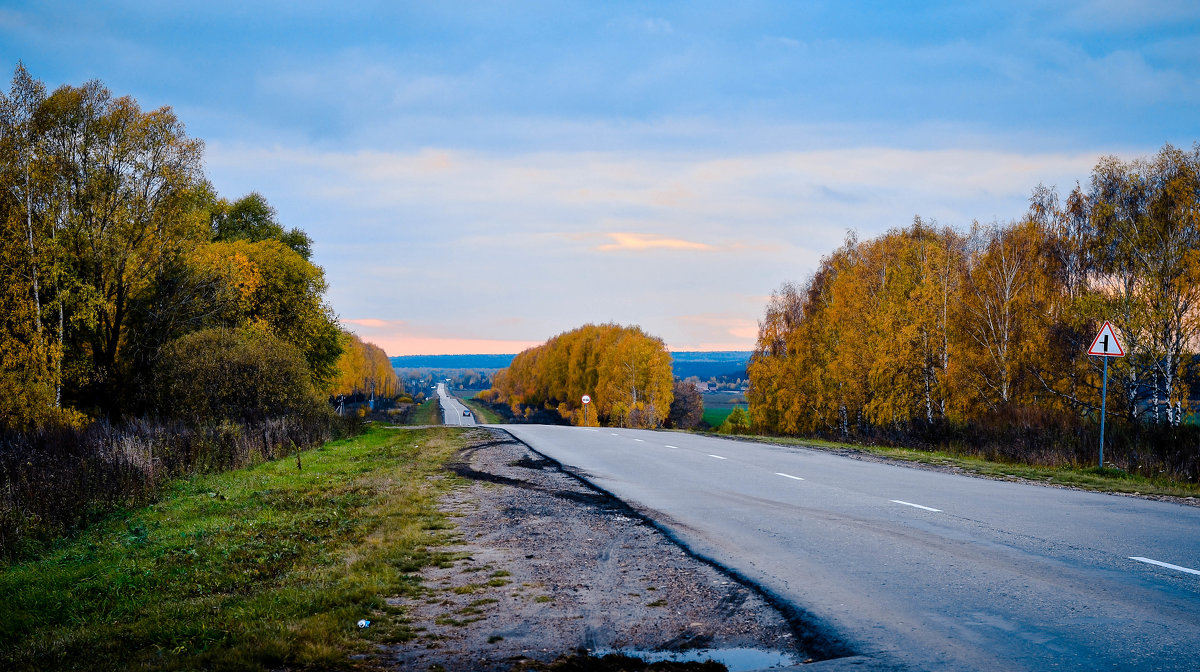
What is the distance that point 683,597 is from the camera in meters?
6.57

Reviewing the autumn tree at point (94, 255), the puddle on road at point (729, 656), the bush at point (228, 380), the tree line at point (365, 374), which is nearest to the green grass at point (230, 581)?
the puddle on road at point (729, 656)

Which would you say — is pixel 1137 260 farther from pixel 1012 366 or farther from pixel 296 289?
pixel 296 289

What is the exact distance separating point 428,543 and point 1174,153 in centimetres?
3344

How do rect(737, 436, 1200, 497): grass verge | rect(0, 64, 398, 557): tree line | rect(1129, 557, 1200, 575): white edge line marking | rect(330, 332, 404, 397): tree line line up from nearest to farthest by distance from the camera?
rect(1129, 557, 1200, 575): white edge line marking → rect(737, 436, 1200, 497): grass verge → rect(0, 64, 398, 557): tree line → rect(330, 332, 404, 397): tree line

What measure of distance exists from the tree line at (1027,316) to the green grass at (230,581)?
21.5 metres

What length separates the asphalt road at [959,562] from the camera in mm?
4984

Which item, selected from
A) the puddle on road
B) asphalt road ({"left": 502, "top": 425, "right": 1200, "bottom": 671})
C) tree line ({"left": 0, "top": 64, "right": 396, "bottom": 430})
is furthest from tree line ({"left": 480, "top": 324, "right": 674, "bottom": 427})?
the puddle on road

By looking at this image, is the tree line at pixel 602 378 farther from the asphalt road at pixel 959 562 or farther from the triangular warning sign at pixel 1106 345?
the asphalt road at pixel 959 562

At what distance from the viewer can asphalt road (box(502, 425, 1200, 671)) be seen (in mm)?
4984

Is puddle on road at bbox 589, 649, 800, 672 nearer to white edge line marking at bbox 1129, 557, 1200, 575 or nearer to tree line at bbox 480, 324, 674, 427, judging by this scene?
white edge line marking at bbox 1129, 557, 1200, 575

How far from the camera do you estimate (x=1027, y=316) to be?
34.1 metres

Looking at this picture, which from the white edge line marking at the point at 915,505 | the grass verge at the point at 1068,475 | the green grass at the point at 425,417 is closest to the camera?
the white edge line marking at the point at 915,505

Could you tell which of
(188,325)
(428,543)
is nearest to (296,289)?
(188,325)

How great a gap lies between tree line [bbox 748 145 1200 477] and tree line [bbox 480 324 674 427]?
2656 cm
